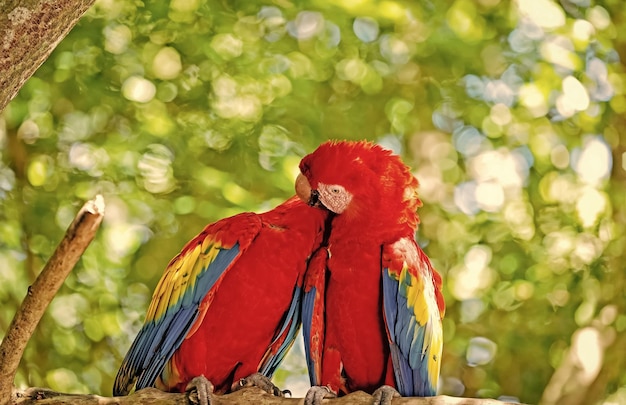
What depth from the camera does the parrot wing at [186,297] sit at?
7.56ft

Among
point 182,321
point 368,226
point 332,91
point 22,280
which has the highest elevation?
point 368,226

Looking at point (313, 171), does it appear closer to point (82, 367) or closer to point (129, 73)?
point (129, 73)

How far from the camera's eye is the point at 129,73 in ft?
13.1

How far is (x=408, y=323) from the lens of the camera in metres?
2.23

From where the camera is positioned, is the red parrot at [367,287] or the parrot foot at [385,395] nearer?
the parrot foot at [385,395]

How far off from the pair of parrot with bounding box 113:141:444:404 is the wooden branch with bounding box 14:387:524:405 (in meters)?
0.11

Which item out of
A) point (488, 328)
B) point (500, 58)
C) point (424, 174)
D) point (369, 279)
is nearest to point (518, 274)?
point (488, 328)

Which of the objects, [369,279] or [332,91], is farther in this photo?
[332,91]

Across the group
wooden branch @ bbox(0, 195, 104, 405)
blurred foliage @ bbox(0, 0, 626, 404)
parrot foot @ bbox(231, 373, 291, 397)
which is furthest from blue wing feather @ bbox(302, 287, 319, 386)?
blurred foliage @ bbox(0, 0, 626, 404)

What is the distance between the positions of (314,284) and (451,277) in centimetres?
182

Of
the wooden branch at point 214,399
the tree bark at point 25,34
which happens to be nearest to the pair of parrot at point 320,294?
the wooden branch at point 214,399

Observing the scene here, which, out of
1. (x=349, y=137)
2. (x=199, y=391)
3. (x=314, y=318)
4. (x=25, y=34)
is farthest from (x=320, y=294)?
(x=349, y=137)

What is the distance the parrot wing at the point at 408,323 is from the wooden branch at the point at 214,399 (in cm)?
16

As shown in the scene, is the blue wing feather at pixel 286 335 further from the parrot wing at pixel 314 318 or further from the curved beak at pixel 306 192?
the curved beak at pixel 306 192
